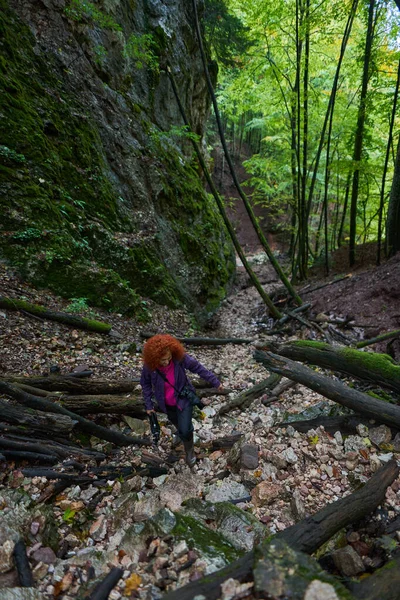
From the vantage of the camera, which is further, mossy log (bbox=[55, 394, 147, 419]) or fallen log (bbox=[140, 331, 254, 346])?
fallen log (bbox=[140, 331, 254, 346])

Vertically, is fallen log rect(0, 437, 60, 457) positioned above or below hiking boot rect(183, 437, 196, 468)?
above

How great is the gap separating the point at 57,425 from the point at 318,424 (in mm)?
3254

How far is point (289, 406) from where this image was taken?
4.96m

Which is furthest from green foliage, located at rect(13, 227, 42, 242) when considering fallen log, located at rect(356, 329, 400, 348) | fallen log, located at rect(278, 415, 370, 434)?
fallen log, located at rect(356, 329, 400, 348)

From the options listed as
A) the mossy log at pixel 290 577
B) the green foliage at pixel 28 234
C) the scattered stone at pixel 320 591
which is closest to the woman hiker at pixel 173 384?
the mossy log at pixel 290 577

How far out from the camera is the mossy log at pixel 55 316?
224 inches

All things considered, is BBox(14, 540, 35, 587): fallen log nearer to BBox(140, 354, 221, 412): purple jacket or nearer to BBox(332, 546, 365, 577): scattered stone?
BBox(140, 354, 221, 412): purple jacket

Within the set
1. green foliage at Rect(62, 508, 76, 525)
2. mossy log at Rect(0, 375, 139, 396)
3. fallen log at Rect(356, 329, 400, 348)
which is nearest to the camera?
green foliage at Rect(62, 508, 76, 525)

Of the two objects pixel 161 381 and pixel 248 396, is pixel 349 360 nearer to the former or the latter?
pixel 248 396

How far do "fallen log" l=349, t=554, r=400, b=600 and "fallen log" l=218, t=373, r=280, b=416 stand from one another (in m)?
3.09

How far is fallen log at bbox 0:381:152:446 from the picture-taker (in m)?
3.47

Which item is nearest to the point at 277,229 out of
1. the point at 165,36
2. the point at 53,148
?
the point at 165,36

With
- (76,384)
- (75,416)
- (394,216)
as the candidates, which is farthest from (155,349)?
(394,216)

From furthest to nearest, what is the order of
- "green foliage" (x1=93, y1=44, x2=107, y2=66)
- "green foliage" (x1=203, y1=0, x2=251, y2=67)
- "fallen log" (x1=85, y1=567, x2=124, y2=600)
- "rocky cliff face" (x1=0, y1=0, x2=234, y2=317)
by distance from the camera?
"green foliage" (x1=203, y1=0, x2=251, y2=67)
"green foliage" (x1=93, y1=44, x2=107, y2=66)
"rocky cliff face" (x1=0, y1=0, x2=234, y2=317)
"fallen log" (x1=85, y1=567, x2=124, y2=600)
